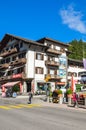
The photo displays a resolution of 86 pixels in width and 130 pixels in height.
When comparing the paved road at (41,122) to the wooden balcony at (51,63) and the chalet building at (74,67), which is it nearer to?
the wooden balcony at (51,63)

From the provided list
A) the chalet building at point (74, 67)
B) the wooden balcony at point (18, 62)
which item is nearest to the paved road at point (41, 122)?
the wooden balcony at point (18, 62)

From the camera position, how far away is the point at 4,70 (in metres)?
60.2

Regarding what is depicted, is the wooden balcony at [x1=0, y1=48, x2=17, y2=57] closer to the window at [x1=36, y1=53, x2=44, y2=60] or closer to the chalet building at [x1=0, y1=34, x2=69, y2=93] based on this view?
the chalet building at [x1=0, y1=34, x2=69, y2=93]

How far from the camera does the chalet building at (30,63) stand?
169 ft

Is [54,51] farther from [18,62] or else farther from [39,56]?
[18,62]

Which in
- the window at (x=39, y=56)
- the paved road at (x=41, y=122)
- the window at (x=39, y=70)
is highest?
the window at (x=39, y=56)

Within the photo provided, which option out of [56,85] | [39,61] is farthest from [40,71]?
[56,85]

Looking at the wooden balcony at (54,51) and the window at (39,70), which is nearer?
the window at (39,70)

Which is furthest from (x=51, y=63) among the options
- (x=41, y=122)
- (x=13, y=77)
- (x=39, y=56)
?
(x=41, y=122)

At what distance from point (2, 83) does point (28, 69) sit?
468 inches

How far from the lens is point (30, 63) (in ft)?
170

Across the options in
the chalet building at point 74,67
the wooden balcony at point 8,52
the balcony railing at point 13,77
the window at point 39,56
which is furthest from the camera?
the chalet building at point 74,67

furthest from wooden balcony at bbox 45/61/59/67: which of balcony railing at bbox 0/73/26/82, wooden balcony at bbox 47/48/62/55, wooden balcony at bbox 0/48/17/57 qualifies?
wooden balcony at bbox 0/48/17/57

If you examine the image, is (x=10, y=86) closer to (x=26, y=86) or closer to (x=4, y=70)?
(x=26, y=86)
